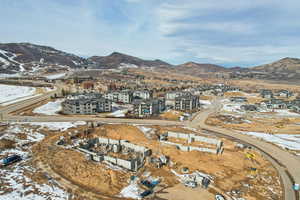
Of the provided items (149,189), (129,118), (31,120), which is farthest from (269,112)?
(31,120)

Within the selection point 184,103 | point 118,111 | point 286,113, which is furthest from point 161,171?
point 286,113

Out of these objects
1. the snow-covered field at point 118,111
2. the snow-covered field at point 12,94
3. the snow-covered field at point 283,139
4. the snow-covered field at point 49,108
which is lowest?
the snow-covered field at point 283,139

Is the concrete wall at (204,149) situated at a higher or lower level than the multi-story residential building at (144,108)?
lower

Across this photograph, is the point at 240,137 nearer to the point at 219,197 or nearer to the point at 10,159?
the point at 219,197

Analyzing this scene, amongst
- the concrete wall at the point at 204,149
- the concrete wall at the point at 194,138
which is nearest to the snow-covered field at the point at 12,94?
the concrete wall at the point at 194,138

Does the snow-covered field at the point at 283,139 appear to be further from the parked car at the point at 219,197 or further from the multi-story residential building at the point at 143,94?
the multi-story residential building at the point at 143,94
